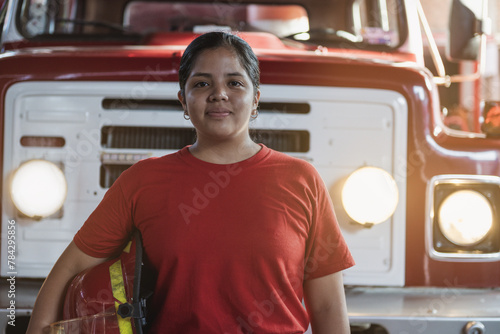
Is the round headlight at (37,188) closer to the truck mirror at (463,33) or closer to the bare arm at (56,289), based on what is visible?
the bare arm at (56,289)

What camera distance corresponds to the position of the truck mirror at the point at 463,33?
2.26 metres

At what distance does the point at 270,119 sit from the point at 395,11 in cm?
124

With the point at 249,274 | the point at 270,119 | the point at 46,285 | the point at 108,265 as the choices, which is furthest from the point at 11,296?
the point at 270,119

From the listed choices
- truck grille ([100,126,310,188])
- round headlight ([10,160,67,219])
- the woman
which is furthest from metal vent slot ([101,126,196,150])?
the woman

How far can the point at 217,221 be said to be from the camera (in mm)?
1335

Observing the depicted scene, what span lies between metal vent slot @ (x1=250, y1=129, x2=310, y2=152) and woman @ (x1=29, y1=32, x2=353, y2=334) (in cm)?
44

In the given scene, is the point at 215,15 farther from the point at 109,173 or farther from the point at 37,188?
the point at 37,188

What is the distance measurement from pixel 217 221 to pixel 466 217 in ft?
3.06

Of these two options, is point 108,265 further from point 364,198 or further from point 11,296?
point 364,198

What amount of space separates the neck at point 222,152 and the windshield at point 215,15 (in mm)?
1346

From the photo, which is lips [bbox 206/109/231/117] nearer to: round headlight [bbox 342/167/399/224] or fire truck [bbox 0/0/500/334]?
fire truck [bbox 0/0/500/334]

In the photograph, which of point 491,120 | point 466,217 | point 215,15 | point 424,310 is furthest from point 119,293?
point 215,15

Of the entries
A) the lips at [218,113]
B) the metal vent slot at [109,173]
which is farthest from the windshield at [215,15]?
the lips at [218,113]

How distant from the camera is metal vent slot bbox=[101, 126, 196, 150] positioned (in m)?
1.87
